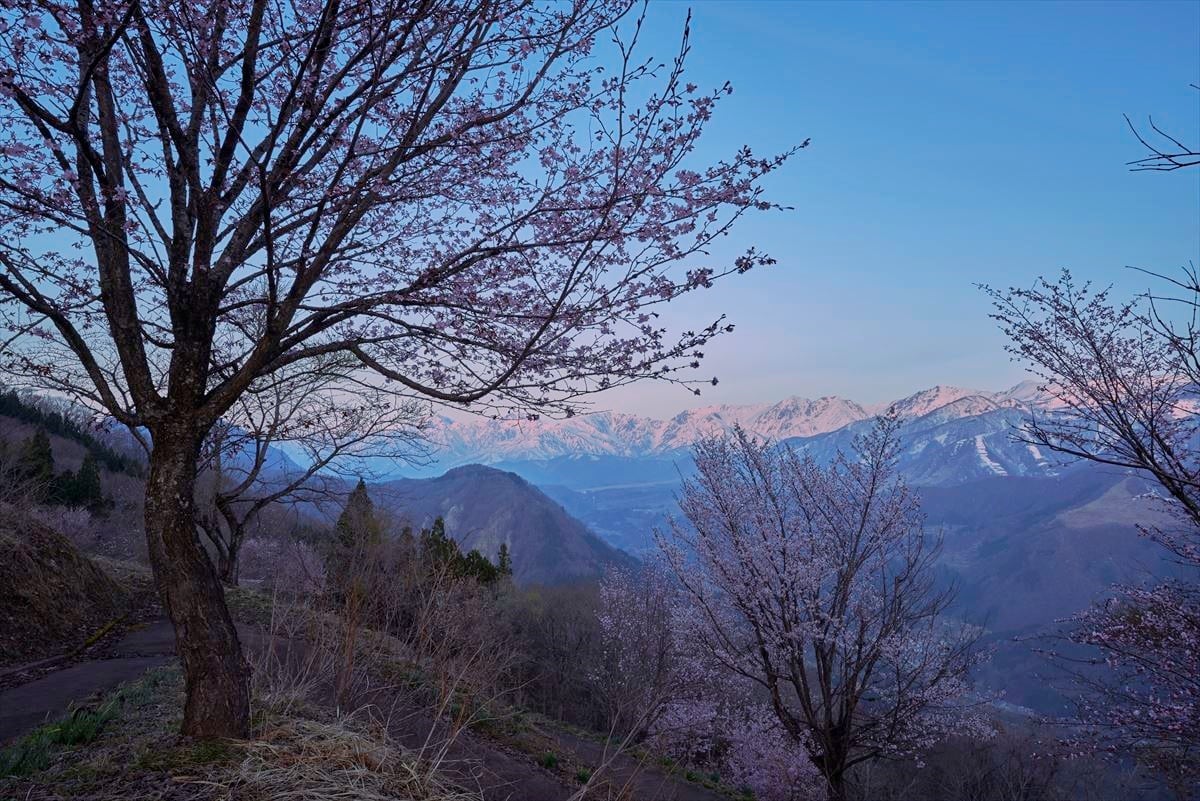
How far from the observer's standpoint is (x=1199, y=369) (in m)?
6.75

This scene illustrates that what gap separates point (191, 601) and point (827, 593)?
11.3 m

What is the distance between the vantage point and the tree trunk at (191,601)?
4.00 m

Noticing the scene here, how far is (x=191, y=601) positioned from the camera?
408 centimetres

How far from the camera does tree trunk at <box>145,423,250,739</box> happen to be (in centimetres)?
400

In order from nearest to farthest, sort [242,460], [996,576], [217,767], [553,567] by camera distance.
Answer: [217,767], [242,460], [553,567], [996,576]

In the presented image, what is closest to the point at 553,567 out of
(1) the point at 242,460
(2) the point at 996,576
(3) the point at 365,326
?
(2) the point at 996,576

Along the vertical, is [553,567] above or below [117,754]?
below

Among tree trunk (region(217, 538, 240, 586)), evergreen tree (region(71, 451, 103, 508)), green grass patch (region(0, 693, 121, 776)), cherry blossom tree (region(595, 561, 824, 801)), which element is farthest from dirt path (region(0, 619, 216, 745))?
evergreen tree (region(71, 451, 103, 508))

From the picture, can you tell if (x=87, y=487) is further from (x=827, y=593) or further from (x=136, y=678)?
(x=827, y=593)

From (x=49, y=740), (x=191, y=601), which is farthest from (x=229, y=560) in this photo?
(x=191, y=601)

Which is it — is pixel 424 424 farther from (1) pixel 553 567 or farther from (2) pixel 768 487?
(1) pixel 553 567

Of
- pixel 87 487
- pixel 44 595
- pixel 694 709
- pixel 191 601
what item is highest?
pixel 87 487

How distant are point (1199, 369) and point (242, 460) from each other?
55.9 ft

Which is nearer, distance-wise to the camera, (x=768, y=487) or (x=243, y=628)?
(x=243, y=628)
